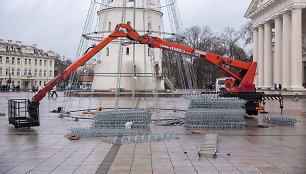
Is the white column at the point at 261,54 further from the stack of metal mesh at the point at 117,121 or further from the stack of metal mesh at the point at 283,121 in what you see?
the stack of metal mesh at the point at 117,121

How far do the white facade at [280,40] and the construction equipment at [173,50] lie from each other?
24250mm

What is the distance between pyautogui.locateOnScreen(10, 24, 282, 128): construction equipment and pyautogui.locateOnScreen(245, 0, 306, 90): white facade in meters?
24.3

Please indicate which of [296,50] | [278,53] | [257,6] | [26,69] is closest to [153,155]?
[296,50]

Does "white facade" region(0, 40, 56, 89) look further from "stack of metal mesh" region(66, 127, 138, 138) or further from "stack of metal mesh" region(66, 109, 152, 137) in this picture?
"stack of metal mesh" region(66, 127, 138, 138)

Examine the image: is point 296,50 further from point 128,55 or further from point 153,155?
point 153,155

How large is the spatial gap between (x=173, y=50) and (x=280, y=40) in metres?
32.8

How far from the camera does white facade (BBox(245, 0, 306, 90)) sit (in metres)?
39.1

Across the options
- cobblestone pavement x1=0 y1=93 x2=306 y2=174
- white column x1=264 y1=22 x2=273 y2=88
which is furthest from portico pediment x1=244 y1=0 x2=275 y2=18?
cobblestone pavement x1=0 y1=93 x2=306 y2=174

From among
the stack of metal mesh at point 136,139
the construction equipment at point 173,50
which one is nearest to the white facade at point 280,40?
the construction equipment at point 173,50

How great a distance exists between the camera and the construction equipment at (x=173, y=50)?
13359 millimetres

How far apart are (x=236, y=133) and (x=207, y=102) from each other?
82.2 inches

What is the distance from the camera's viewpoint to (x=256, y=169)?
256 inches

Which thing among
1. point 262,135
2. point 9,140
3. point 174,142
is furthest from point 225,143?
point 9,140

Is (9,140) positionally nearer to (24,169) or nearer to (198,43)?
(24,169)
